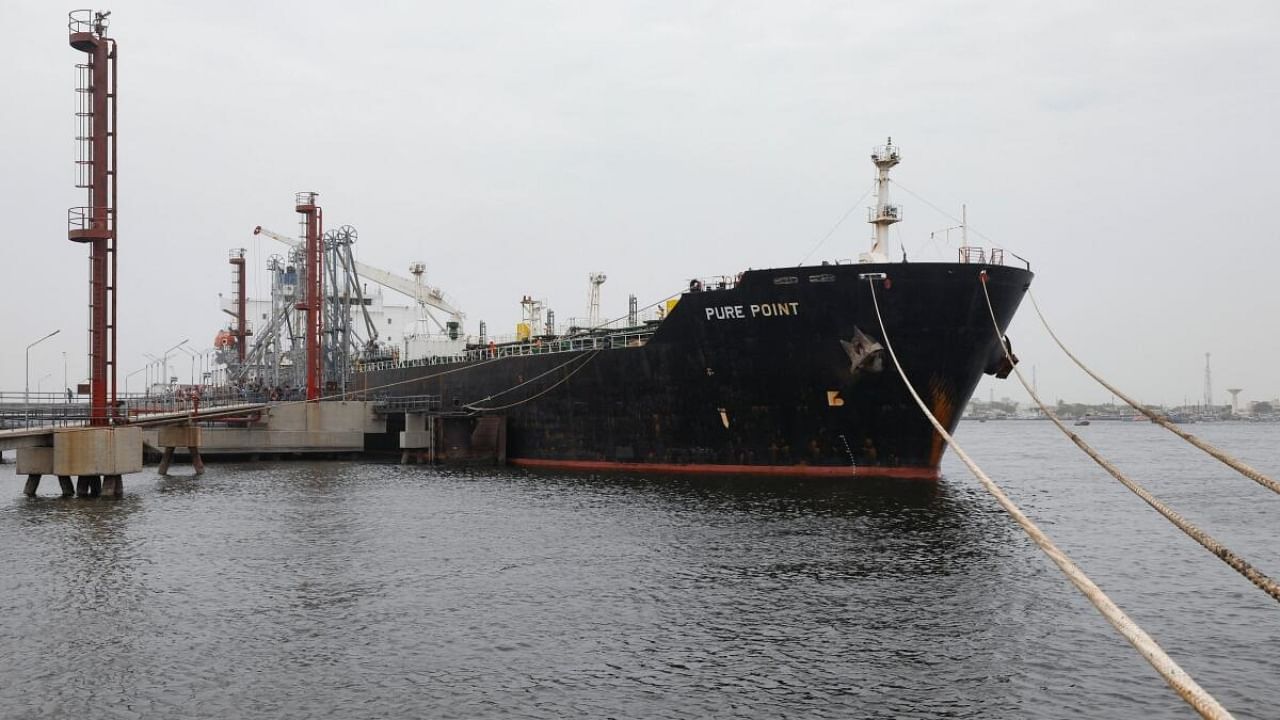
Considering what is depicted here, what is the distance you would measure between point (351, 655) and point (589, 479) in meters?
20.5

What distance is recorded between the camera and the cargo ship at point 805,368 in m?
28.7

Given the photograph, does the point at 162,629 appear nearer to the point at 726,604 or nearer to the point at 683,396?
the point at 726,604

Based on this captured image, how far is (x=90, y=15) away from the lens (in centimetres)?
2955

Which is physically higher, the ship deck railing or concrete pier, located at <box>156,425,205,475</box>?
the ship deck railing

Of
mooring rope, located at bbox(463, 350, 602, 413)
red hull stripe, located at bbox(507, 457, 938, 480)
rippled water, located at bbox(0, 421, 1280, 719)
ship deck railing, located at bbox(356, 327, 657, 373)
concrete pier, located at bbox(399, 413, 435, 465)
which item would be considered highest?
ship deck railing, located at bbox(356, 327, 657, 373)

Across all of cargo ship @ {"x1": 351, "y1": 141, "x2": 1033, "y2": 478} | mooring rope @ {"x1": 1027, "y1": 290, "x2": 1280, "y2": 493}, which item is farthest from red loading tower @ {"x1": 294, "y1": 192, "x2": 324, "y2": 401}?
mooring rope @ {"x1": 1027, "y1": 290, "x2": 1280, "y2": 493}

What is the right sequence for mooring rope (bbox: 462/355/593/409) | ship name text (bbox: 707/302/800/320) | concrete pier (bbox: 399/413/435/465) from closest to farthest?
1. ship name text (bbox: 707/302/800/320)
2. mooring rope (bbox: 462/355/593/409)
3. concrete pier (bbox: 399/413/435/465)

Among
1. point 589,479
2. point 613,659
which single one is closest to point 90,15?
point 589,479

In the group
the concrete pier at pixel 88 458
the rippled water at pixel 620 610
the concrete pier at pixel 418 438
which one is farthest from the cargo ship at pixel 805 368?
the concrete pier at pixel 88 458

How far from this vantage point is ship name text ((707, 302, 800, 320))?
2989 centimetres

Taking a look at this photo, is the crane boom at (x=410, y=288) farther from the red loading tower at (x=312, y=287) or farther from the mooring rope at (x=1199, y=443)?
the mooring rope at (x=1199, y=443)

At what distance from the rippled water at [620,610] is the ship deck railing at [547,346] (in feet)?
33.6

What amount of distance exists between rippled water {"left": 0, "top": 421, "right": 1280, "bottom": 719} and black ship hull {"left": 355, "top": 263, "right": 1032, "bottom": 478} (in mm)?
3404

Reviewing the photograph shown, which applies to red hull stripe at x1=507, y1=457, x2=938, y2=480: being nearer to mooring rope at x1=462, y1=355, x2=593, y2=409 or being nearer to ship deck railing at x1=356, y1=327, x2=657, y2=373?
mooring rope at x1=462, y1=355, x2=593, y2=409
